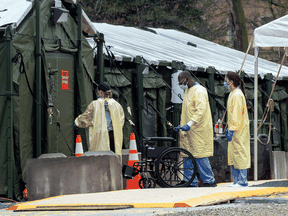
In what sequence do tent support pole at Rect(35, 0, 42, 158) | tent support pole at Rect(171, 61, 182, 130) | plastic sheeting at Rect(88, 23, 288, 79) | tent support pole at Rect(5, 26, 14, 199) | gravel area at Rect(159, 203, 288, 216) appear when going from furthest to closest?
plastic sheeting at Rect(88, 23, 288, 79) → tent support pole at Rect(171, 61, 182, 130) → tent support pole at Rect(35, 0, 42, 158) → tent support pole at Rect(5, 26, 14, 199) → gravel area at Rect(159, 203, 288, 216)

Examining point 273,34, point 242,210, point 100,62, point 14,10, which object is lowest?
point 242,210

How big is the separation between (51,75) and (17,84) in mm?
1012

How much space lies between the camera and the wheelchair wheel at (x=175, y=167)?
8547mm

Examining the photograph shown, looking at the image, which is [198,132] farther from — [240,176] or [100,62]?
[100,62]

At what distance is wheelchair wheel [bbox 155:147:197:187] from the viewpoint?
855 centimetres

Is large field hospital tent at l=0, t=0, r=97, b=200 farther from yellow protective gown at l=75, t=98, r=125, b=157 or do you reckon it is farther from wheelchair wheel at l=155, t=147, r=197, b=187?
wheelchair wheel at l=155, t=147, r=197, b=187

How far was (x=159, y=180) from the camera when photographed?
851cm

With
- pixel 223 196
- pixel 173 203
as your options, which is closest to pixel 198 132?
pixel 223 196

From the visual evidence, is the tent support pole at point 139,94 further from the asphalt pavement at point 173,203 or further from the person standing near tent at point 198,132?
the asphalt pavement at point 173,203

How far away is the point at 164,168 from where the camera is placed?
8.59 meters

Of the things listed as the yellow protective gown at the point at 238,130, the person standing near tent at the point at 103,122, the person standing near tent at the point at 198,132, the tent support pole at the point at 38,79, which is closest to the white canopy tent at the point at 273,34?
the yellow protective gown at the point at 238,130

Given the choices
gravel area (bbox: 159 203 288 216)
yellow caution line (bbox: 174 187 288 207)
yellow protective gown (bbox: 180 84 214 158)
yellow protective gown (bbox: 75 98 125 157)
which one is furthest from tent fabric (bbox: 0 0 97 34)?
gravel area (bbox: 159 203 288 216)

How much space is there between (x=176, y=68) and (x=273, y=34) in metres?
3.27

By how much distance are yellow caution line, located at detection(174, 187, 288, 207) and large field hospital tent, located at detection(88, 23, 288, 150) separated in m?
4.18
